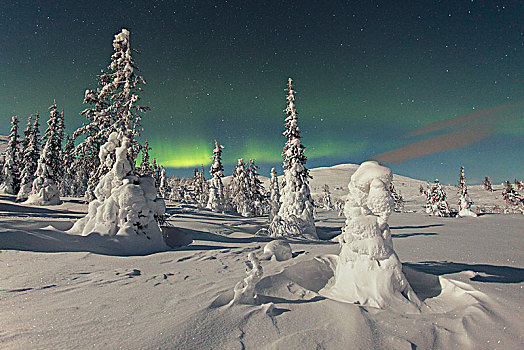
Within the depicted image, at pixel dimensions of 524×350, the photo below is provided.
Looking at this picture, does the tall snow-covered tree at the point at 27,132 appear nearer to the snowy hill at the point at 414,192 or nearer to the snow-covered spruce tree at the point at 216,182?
the snow-covered spruce tree at the point at 216,182

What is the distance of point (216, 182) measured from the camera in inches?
1593

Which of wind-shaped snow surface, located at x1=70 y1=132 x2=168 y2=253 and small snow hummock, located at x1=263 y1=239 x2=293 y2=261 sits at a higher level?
wind-shaped snow surface, located at x1=70 y1=132 x2=168 y2=253

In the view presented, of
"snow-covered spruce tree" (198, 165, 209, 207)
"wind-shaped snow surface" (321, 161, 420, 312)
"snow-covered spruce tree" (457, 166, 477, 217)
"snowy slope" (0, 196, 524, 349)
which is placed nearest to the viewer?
"snowy slope" (0, 196, 524, 349)

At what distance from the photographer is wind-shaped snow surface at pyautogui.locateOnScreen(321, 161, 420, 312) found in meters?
4.85

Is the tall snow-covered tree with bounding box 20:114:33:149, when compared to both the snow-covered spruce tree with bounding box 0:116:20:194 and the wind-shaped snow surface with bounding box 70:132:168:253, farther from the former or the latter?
the wind-shaped snow surface with bounding box 70:132:168:253

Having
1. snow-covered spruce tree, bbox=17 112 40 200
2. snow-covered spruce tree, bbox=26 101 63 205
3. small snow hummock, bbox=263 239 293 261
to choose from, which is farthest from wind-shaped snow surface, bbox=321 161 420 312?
snow-covered spruce tree, bbox=17 112 40 200

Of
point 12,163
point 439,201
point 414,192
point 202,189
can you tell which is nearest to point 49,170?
point 12,163

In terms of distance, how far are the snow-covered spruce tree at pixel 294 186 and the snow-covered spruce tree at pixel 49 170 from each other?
962 inches

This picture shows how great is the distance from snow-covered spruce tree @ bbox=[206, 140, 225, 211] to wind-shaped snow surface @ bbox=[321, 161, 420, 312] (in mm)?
35254

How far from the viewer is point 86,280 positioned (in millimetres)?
5922

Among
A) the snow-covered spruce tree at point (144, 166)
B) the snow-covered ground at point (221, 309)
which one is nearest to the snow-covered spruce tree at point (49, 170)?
the snow-covered spruce tree at point (144, 166)

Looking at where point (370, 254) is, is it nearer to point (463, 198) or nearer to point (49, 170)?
point (49, 170)

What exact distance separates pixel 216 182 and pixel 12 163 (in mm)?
29951

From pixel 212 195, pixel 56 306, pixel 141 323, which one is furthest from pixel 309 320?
pixel 212 195
